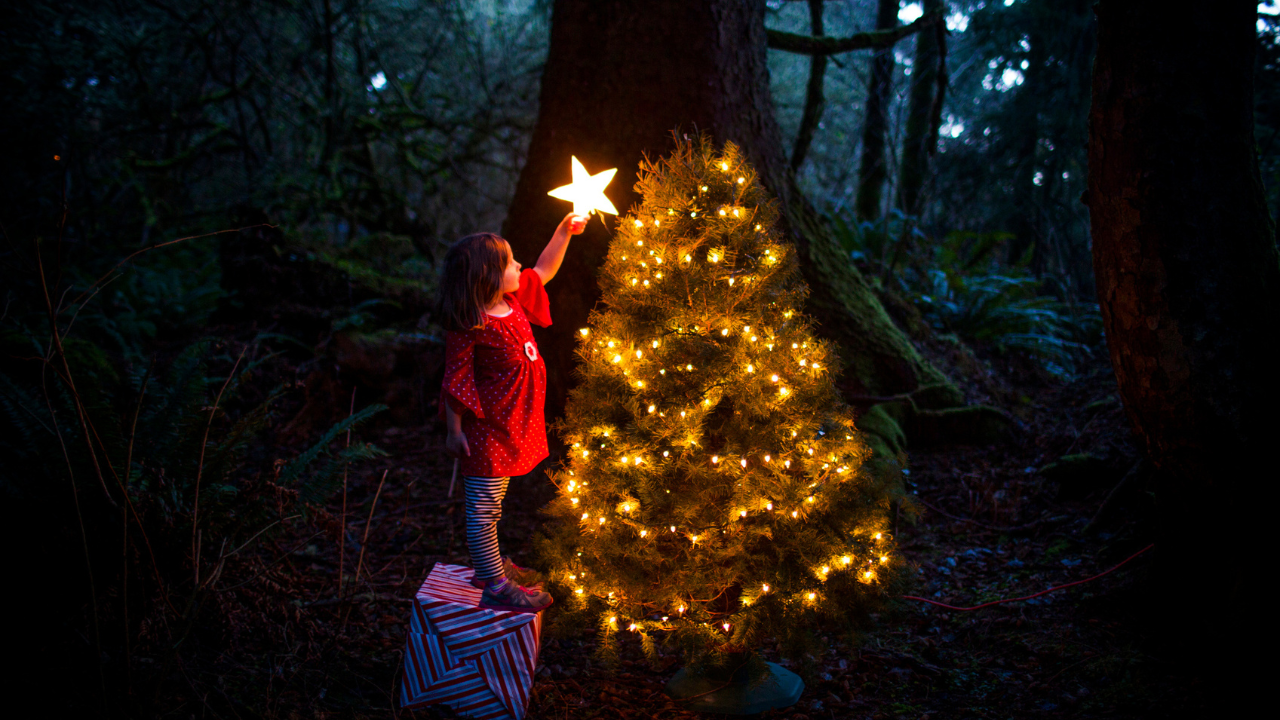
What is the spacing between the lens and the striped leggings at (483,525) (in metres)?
2.74

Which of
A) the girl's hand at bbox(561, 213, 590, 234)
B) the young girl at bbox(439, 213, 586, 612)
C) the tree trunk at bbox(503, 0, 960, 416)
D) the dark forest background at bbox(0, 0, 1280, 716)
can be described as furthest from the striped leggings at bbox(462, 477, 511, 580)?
the tree trunk at bbox(503, 0, 960, 416)

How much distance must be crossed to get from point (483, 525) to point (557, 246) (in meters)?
1.36

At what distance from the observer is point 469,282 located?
2.68 metres

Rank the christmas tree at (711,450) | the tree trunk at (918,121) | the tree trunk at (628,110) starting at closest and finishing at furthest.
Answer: the christmas tree at (711,450) < the tree trunk at (628,110) < the tree trunk at (918,121)

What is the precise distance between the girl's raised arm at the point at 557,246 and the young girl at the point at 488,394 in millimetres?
18

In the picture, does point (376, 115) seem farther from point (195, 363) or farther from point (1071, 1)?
point (1071, 1)

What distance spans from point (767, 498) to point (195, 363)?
125 inches

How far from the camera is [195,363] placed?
3.40 meters

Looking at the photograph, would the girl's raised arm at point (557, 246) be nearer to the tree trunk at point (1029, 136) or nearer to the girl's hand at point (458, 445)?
the girl's hand at point (458, 445)

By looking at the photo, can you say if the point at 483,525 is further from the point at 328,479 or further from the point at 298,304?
the point at 298,304

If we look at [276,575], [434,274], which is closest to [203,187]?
[434,274]

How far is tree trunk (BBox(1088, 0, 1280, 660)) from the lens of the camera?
2.47 meters

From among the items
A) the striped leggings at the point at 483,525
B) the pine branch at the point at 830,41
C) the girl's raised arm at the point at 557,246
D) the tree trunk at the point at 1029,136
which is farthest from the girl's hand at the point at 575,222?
the tree trunk at the point at 1029,136

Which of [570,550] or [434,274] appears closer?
[570,550]
